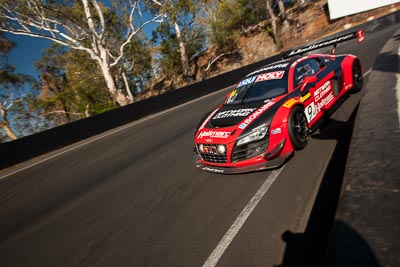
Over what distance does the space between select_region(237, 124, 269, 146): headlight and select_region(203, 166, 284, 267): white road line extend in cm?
59

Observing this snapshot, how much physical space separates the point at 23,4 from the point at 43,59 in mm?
18988

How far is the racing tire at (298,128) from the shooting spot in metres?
4.36

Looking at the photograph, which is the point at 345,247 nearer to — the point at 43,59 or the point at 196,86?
the point at 196,86

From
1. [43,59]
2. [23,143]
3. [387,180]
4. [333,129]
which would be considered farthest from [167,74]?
[387,180]

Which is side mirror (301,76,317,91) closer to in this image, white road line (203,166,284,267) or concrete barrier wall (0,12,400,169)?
white road line (203,166,284,267)

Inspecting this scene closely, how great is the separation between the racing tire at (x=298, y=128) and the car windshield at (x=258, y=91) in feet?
1.64

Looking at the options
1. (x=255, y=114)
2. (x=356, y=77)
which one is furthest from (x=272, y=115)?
(x=356, y=77)

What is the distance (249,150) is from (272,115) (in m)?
0.65

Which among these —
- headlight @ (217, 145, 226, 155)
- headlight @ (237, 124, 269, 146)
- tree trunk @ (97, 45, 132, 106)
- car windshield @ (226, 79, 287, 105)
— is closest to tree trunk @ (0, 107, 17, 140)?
tree trunk @ (97, 45, 132, 106)

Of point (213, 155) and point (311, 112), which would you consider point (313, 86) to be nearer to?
point (311, 112)

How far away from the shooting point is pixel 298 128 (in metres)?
4.60

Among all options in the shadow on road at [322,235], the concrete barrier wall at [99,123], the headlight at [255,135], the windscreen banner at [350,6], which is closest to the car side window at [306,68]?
the headlight at [255,135]

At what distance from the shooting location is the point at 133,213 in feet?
14.1

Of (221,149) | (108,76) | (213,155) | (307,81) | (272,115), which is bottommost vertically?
(213,155)
